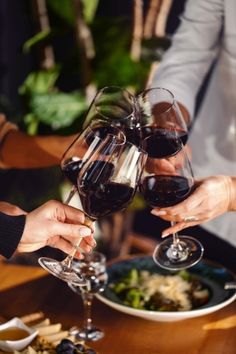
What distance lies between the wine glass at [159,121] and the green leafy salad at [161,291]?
36 centimetres

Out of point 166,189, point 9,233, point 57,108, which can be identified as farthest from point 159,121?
point 57,108

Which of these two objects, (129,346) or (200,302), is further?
(200,302)

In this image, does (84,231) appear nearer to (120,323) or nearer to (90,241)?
(90,241)

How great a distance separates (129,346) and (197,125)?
880mm

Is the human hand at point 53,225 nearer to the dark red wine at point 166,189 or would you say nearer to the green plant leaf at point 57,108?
the dark red wine at point 166,189

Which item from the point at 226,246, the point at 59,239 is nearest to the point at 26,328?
the point at 59,239

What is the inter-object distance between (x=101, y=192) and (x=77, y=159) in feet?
0.52

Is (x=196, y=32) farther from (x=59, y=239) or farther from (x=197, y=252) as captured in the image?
(x=59, y=239)

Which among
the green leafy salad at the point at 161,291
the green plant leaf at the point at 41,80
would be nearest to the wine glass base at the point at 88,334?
the green leafy salad at the point at 161,291

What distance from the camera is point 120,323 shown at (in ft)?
4.89

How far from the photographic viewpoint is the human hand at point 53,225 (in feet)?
4.19

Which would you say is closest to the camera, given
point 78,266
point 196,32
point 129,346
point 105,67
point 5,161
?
point 129,346

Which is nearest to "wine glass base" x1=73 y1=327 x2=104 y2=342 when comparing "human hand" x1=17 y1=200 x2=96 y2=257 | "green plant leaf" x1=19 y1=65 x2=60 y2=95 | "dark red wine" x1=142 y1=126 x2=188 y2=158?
"human hand" x1=17 y1=200 x2=96 y2=257

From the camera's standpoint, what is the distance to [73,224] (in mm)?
1290
